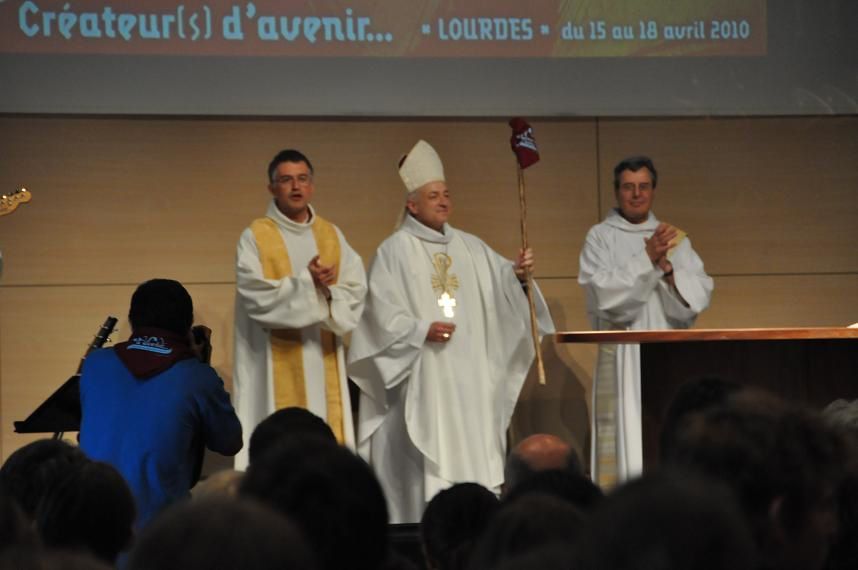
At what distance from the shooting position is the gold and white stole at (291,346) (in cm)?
724

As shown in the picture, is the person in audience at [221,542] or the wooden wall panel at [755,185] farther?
the wooden wall panel at [755,185]

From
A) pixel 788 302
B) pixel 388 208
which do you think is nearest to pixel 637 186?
pixel 388 208

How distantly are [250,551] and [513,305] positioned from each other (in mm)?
6349

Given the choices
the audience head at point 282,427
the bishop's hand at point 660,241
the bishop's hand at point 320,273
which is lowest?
the audience head at point 282,427

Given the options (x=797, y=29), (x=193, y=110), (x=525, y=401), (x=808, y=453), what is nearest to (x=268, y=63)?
(x=193, y=110)

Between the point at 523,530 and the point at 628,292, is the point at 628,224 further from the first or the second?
the point at 523,530

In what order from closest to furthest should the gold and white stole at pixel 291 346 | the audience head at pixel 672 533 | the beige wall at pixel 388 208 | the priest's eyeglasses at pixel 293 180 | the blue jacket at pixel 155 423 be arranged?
the audience head at pixel 672 533
the blue jacket at pixel 155 423
the gold and white stole at pixel 291 346
the priest's eyeglasses at pixel 293 180
the beige wall at pixel 388 208

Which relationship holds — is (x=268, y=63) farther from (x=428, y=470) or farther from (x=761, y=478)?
(x=761, y=478)

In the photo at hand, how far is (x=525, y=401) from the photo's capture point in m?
8.80

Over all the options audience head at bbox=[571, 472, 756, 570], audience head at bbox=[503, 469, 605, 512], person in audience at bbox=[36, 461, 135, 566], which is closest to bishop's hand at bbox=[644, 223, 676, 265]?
audience head at bbox=[503, 469, 605, 512]

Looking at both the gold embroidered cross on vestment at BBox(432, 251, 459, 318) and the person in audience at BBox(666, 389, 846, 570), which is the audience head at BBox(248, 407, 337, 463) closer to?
the person in audience at BBox(666, 389, 846, 570)

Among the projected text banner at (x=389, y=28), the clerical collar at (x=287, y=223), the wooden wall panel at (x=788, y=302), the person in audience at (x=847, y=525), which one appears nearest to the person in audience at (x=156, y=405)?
the person in audience at (x=847, y=525)

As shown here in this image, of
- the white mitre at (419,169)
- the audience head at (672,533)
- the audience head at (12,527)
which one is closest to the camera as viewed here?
the audience head at (672,533)

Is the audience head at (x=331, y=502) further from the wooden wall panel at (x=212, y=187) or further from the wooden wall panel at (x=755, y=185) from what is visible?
the wooden wall panel at (x=755, y=185)
